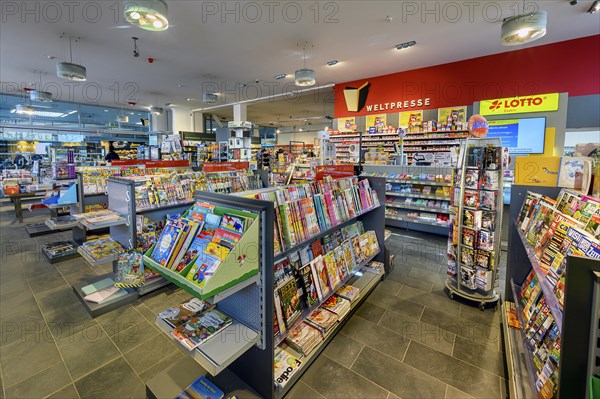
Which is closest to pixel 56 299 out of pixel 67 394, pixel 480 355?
pixel 67 394

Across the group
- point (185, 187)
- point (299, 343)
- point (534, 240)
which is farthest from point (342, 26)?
point (299, 343)

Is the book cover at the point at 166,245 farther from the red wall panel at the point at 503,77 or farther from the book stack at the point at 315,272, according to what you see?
the red wall panel at the point at 503,77

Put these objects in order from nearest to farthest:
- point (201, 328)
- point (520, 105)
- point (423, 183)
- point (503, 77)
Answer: point (201, 328) < point (423, 183) < point (520, 105) < point (503, 77)

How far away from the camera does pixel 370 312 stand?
294 cm

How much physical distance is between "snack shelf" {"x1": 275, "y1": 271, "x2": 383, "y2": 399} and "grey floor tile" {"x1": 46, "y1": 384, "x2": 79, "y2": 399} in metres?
1.46

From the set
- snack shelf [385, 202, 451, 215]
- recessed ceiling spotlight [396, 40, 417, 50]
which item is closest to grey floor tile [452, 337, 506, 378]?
snack shelf [385, 202, 451, 215]

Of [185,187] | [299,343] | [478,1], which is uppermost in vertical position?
[478,1]

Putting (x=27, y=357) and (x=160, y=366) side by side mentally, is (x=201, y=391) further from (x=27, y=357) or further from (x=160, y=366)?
(x=27, y=357)

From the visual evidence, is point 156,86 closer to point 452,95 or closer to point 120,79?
point 120,79

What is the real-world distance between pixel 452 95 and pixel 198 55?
671 cm

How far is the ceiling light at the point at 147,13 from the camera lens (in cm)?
331

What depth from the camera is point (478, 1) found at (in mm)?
4352

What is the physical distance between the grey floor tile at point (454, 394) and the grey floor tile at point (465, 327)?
70cm

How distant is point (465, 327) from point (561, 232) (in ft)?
5.11
